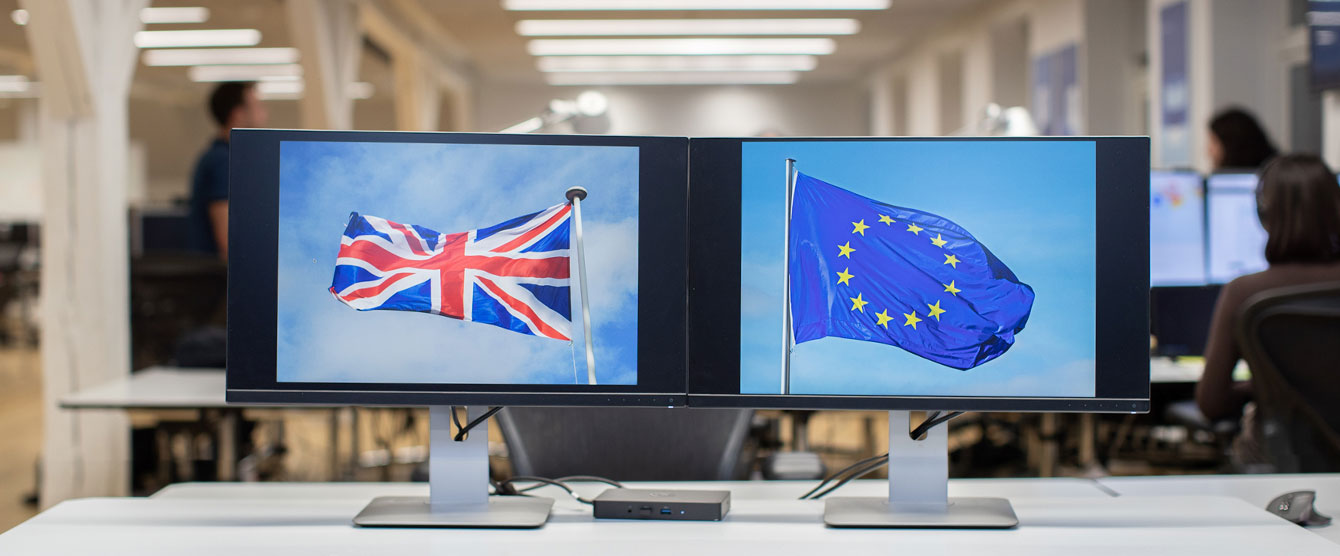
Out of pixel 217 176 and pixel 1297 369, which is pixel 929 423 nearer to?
pixel 1297 369

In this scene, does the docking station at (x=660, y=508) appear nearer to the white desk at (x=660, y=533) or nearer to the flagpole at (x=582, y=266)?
the white desk at (x=660, y=533)

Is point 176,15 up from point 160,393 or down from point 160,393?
up

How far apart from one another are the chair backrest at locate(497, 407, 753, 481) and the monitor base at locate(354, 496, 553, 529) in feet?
1.60

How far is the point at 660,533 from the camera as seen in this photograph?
1.26m

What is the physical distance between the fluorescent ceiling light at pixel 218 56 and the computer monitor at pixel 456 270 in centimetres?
1002

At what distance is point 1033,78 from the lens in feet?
29.0

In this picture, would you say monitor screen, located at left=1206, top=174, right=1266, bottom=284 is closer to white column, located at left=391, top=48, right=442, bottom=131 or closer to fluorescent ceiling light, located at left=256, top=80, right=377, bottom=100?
white column, located at left=391, top=48, right=442, bottom=131

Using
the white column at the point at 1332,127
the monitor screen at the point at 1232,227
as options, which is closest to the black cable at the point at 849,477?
the monitor screen at the point at 1232,227

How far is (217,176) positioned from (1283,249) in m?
3.00

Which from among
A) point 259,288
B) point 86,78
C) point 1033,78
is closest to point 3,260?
point 86,78

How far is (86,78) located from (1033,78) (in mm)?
7188

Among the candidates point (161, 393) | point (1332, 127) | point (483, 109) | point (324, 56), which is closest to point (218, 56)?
point (483, 109)

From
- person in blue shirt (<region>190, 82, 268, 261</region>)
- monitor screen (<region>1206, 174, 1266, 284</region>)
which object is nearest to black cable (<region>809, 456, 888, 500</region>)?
monitor screen (<region>1206, 174, 1266, 284</region>)

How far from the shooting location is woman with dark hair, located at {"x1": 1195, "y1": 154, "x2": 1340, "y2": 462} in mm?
2346
